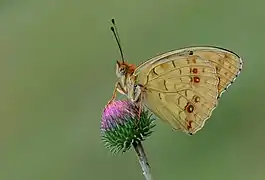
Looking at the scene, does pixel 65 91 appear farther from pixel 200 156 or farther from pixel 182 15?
pixel 200 156

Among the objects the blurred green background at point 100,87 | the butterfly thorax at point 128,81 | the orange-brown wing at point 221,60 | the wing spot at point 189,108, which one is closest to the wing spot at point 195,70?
the orange-brown wing at point 221,60

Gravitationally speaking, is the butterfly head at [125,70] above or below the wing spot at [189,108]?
above

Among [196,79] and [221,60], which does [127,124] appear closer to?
[196,79]

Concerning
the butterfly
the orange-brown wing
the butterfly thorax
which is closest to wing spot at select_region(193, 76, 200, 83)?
the butterfly

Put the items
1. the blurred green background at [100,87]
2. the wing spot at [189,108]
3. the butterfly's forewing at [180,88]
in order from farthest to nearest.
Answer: the blurred green background at [100,87] < the wing spot at [189,108] < the butterfly's forewing at [180,88]

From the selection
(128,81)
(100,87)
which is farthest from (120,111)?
(100,87)

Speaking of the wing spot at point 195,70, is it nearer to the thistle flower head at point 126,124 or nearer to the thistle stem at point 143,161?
the thistle flower head at point 126,124

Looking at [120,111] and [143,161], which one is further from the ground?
[120,111]
